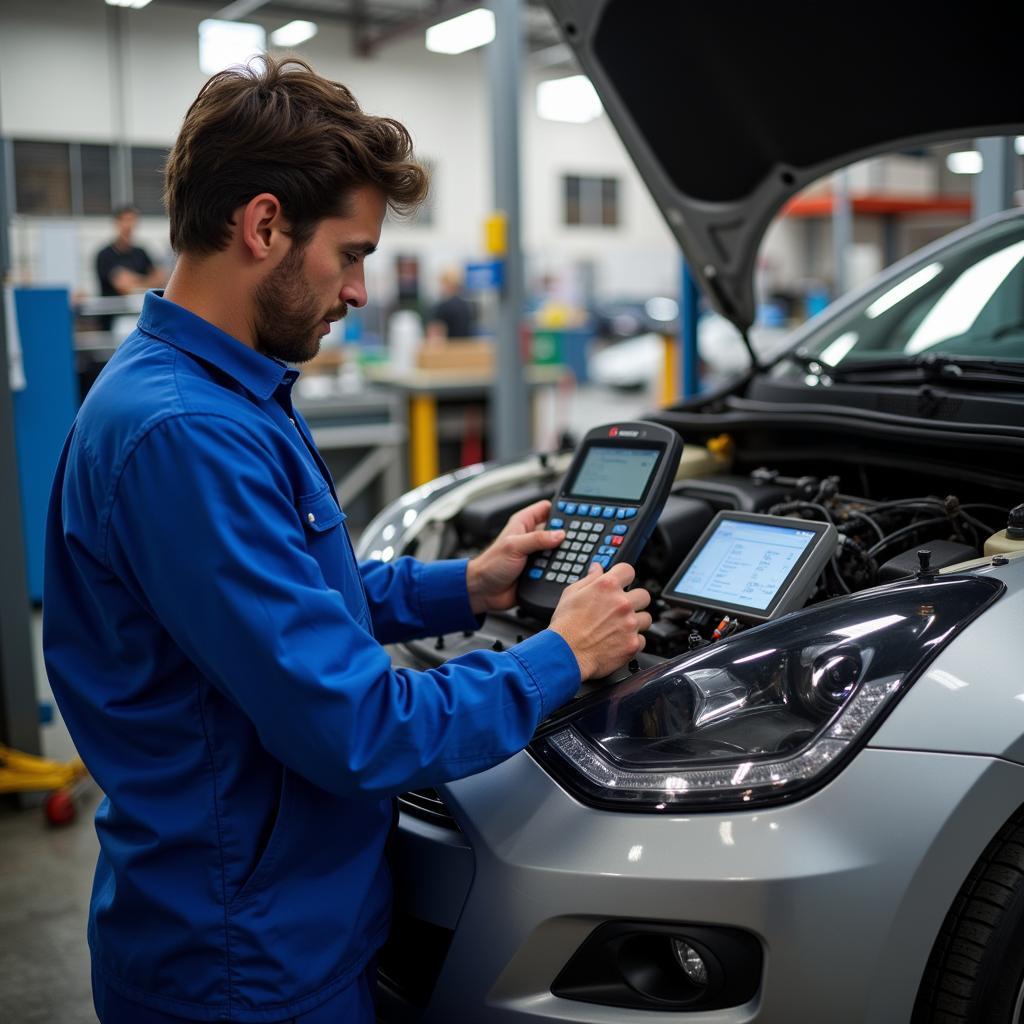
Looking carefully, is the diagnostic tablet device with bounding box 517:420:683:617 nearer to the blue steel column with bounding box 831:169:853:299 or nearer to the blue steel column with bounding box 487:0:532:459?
the blue steel column with bounding box 487:0:532:459

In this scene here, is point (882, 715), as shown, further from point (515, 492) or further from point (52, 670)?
point (515, 492)

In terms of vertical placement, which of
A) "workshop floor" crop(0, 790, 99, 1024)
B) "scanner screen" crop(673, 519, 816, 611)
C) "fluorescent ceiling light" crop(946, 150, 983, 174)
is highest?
"fluorescent ceiling light" crop(946, 150, 983, 174)

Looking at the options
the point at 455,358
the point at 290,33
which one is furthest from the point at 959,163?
the point at 455,358

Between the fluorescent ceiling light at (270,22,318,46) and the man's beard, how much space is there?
1554cm

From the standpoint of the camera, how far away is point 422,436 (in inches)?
270

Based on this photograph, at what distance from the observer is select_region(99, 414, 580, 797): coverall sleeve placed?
107 cm

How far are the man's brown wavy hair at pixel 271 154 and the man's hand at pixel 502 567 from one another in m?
0.62

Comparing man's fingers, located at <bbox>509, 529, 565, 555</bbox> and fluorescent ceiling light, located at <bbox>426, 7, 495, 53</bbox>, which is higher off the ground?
fluorescent ceiling light, located at <bbox>426, 7, 495, 53</bbox>

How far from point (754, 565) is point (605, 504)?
0.80 ft

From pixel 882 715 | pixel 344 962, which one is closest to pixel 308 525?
pixel 344 962

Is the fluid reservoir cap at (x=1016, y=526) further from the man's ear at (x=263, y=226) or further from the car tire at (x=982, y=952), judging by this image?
the man's ear at (x=263, y=226)

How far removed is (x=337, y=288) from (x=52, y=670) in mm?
551

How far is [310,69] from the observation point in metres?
1.30

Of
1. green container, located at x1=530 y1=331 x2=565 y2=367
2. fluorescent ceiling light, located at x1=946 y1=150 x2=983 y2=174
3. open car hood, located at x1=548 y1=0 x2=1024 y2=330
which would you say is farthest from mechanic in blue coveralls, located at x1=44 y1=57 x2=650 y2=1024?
fluorescent ceiling light, located at x1=946 y1=150 x2=983 y2=174
